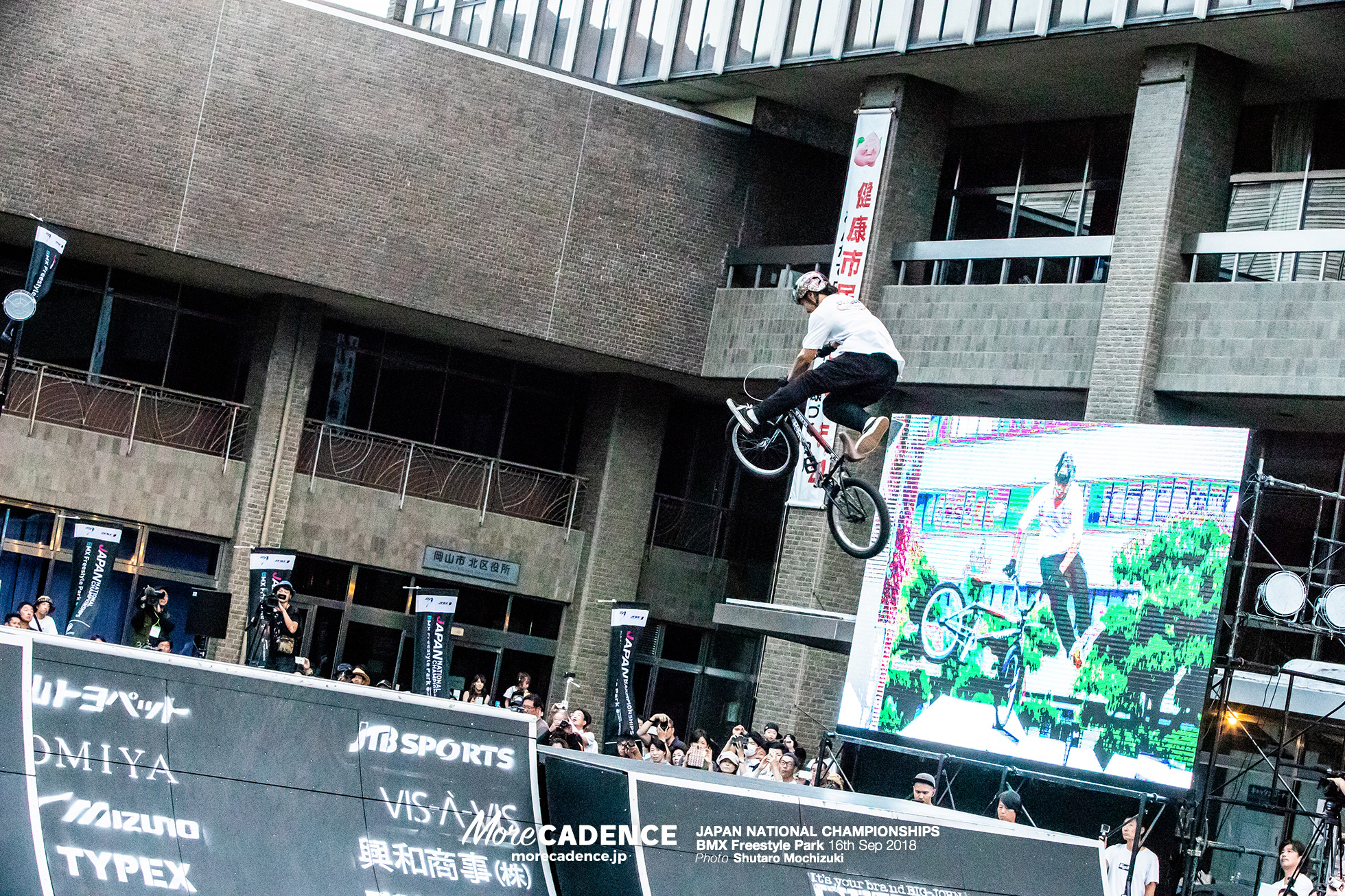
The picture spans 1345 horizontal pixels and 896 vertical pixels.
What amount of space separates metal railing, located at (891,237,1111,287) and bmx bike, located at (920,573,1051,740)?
599 centimetres

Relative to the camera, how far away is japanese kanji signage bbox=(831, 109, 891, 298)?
24734 mm

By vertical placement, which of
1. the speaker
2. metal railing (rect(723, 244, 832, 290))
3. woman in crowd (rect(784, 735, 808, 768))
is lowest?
woman in crowd (rect(784, 735, 808, 768))

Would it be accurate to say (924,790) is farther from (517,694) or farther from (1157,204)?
(1157,204)

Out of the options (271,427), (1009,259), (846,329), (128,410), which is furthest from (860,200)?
(846,329)

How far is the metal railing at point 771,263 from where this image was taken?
25750 millimetres

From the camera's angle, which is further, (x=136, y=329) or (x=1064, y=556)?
(x=136, y=329)

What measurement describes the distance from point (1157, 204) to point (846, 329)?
12171 millimetres

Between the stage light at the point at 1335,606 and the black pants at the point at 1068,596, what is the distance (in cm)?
251

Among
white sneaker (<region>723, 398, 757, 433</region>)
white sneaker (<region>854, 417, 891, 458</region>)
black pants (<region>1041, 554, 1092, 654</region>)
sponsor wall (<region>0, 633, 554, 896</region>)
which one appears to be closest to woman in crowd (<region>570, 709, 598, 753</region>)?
black pants (<region>1041, 554, 1092, 654</region>)

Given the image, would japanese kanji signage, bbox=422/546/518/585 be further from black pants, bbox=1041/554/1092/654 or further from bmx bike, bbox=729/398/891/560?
bmx bike, bbox=729/398/891/560

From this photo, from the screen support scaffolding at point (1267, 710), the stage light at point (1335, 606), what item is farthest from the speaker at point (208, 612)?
the stage light at point (1335, 606)

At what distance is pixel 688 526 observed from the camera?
97.5 ft

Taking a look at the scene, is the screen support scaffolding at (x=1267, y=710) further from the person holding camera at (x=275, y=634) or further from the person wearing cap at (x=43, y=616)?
the person wearing cap at (x=43, y=616)

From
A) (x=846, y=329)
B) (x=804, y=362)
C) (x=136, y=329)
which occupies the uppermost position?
(x=136, y=329)
